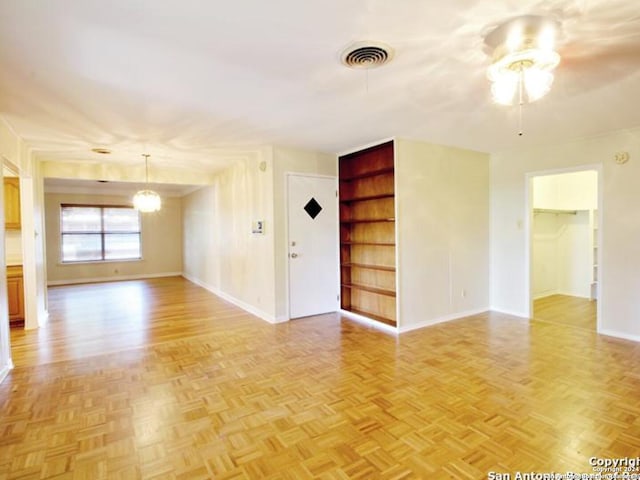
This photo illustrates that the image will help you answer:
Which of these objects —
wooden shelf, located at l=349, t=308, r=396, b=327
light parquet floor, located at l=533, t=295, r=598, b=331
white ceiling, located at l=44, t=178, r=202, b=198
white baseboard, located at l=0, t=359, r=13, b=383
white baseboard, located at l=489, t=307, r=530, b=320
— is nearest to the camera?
white baseboard, located at l=0, t=359, r=13, b=383

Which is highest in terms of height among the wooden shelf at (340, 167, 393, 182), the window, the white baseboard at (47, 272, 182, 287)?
the wooden shelf at (340, 167, 393, 182)

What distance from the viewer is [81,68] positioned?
2309mm

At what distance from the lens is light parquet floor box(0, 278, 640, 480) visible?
6.45 ft

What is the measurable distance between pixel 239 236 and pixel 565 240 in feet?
19.6

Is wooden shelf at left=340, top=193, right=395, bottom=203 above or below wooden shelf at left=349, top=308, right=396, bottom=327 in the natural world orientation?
above

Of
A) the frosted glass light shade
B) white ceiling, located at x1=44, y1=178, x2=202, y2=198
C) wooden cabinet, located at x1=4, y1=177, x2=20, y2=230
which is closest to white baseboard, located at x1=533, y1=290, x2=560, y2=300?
the frosted glass light shade

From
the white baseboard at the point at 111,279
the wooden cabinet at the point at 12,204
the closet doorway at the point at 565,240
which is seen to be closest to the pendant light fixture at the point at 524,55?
the closet doorway at the point at 565,240

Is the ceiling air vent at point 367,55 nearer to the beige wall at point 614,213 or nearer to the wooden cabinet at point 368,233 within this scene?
the wooden cabinet at point 368,233

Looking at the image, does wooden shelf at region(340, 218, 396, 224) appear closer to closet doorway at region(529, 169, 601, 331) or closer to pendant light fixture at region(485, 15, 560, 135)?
pendant light fixture at region(485, 15, 560, 135)

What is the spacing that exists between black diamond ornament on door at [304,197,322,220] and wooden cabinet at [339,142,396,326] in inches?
16.4

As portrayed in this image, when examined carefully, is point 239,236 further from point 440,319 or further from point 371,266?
point 440,319

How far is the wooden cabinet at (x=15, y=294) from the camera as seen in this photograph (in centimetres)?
475

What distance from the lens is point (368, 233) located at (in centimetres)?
510

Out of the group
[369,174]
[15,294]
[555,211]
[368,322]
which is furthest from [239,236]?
[555,211]
